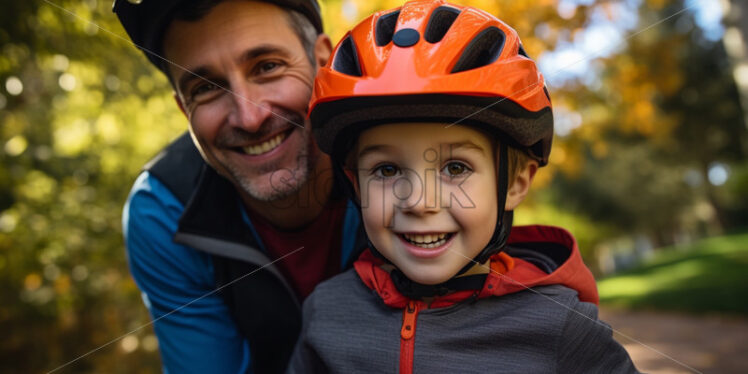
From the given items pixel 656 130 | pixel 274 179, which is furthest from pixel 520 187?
pixel 656 130

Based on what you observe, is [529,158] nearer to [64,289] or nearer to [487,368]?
[487,368]

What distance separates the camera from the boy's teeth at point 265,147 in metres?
2.57

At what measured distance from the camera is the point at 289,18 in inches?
104

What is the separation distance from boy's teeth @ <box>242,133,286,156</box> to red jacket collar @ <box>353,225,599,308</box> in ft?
2.49

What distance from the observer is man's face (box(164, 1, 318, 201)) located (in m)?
2.44

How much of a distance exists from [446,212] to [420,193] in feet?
0.44

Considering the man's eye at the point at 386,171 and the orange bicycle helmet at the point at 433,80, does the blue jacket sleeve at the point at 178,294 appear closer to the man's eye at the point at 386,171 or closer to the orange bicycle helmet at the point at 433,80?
the orange bicycle helmet at the point at 433,80

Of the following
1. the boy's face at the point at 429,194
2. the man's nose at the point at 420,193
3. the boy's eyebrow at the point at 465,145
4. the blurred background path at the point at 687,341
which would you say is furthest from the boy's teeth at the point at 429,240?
the blurred background path at the point at 687,341

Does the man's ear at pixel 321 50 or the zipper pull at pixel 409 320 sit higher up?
the man's ear at pixel 321 50

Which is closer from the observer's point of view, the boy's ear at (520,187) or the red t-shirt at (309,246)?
the boy's ear at (520,187)

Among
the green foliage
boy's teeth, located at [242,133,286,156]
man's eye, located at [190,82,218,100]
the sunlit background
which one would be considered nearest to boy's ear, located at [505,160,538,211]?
boy's teeth, located at [242,133,286,156]

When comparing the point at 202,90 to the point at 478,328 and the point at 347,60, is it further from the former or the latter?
the point at 478,328

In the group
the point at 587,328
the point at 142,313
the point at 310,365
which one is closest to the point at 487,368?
the point at 587,328

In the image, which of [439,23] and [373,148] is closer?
[373,148]
